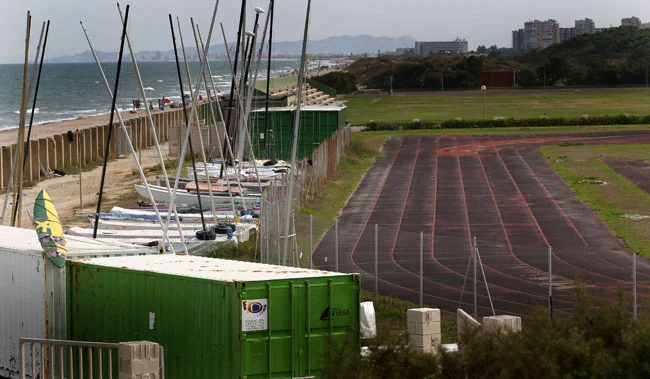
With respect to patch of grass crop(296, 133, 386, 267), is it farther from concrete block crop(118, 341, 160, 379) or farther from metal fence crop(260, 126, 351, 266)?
concrete block crop(118, 341, 160, 379)

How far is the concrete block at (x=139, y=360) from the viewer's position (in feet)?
45.6

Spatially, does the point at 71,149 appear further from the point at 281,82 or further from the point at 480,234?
the point at 281,82

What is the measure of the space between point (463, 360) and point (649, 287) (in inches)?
540

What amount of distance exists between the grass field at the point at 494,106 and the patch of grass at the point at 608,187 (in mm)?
34636

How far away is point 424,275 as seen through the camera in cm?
2883

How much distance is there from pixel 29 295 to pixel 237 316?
5.29 metres

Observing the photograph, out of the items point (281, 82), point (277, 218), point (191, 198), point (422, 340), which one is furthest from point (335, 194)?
point (281, 82)

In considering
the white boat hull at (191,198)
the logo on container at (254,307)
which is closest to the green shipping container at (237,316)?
the logo on container at (254,307)

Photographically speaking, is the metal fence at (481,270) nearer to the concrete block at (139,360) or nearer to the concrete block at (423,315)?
the concrete block at (423,315)

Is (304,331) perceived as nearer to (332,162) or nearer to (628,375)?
(628,375)

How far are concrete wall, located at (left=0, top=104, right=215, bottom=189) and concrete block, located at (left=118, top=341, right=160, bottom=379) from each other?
39267mm

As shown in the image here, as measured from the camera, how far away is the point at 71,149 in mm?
66188

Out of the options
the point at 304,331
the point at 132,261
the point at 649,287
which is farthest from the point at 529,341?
the point at 649,287

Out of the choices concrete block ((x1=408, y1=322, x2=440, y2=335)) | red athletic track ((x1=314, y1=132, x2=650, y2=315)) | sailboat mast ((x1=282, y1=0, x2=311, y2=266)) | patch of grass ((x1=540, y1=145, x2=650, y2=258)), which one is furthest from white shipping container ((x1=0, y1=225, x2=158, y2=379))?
patch of grass ((x1=540, y1=145, x2=650, y2=258))
